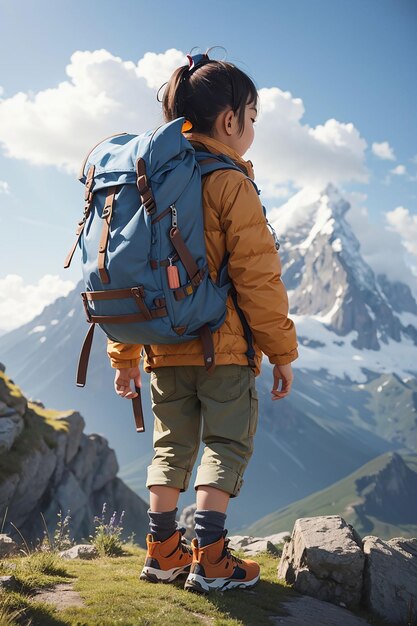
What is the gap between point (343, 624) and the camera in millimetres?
5285

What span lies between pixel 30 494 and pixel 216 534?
34292mm

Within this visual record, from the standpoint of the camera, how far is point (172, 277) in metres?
4.62

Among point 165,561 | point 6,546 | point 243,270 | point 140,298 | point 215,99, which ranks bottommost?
point 6,546

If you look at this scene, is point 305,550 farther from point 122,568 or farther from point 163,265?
point 163,265

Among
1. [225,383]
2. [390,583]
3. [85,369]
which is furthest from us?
[390,583]

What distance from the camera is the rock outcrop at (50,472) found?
3209 centimetres

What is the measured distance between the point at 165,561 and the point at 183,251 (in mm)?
2976

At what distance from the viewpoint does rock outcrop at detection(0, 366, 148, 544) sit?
3209 cm

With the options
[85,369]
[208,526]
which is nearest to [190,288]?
[85,369]

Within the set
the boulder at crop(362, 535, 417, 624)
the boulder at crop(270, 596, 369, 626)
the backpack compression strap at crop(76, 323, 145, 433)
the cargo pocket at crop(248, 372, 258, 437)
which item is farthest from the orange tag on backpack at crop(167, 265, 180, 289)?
the boulder at crop(362, 535, 417, 624)

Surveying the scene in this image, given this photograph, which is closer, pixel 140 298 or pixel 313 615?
pixel 140 298

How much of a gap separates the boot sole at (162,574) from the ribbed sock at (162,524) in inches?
12.2

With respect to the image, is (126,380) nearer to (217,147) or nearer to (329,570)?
(217,147)

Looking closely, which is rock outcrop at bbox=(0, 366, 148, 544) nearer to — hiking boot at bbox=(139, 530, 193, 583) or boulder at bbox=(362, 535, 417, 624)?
boulder at bbox=(362, 535, 417, 624)
